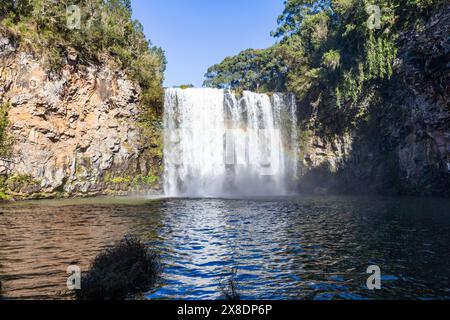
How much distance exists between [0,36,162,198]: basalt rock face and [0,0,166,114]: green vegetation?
1096 mm

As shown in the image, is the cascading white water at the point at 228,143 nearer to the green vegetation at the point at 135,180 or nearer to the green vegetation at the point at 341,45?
the green vegetation at the point at 135,180

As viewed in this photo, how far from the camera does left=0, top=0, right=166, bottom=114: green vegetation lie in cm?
3431

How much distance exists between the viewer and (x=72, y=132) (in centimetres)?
3638

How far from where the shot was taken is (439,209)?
23.5 metres

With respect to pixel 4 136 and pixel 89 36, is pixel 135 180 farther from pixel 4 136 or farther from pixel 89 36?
pixel 89 36

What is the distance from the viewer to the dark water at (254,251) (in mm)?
8305

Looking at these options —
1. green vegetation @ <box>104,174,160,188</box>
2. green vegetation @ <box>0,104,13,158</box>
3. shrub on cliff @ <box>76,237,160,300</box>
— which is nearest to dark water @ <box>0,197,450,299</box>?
shrub on cliff @ <box>76,237,160,300</box>

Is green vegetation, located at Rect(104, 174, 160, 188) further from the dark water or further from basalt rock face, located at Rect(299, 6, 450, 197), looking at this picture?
basalt rock face, located at Rect(299, 6, 450, 197)

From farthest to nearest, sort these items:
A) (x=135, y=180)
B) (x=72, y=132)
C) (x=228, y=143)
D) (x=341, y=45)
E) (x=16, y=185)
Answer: (x=228, y=143) → (x=341, y=45) → (x=135, y=180) → (x=72, y=132) → (x=16, y=185)

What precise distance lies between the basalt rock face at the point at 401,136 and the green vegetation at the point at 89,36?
21342 millimetres

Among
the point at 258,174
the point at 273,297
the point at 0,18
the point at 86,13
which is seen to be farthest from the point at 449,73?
the point at 0,18

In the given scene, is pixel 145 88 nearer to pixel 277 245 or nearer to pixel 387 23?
pixel 387 23

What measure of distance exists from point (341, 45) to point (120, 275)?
1641 inches

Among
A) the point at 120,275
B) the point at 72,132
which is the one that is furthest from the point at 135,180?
the point at 120,275
